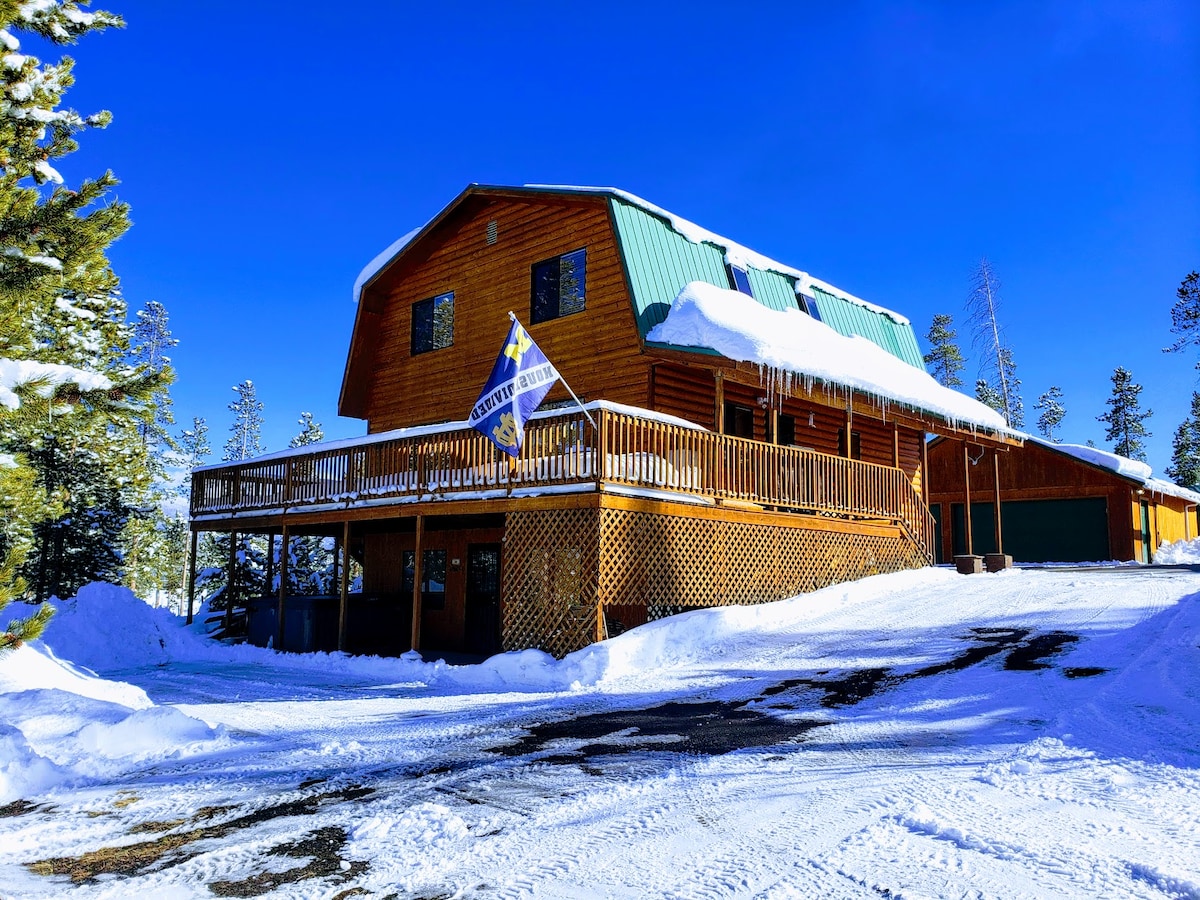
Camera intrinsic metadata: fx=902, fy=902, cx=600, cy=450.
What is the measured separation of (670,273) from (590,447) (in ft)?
21.0

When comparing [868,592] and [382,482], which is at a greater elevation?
[382,482]

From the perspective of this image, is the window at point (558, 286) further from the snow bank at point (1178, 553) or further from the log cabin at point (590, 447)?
the snow bank at point (1178, 553)

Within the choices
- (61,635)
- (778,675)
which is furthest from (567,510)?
(61,635)

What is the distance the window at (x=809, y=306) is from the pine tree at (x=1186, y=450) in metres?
39.0

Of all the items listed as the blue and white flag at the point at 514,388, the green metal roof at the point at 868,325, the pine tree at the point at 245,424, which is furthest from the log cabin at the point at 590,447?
the pine tree at the point at 245,424

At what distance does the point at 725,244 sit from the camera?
1984cm

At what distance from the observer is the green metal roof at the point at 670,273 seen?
1669 cm

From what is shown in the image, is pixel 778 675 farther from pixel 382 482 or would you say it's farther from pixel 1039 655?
pixel 382 482

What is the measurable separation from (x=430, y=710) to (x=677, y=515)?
17.3ft

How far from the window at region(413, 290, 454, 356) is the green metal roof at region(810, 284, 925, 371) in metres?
8.82

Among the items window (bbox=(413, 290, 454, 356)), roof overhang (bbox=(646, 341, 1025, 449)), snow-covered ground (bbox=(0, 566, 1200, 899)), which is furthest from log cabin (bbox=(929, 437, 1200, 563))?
snow-covered ground (bbox=(0, 566, 1200, 899))

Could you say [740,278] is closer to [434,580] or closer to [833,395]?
[833,395]

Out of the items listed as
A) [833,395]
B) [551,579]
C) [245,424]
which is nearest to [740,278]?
[833,395]

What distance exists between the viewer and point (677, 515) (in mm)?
13562
